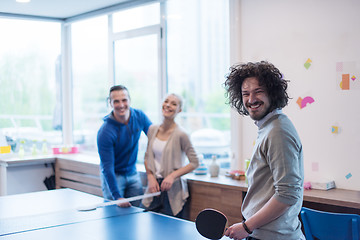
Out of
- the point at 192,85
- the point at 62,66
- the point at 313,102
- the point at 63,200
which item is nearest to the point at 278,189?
the point at 313,102

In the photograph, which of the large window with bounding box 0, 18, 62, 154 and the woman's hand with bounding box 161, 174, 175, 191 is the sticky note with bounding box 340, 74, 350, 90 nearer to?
the woman's hand with bounding box 161, 174, 175, 191

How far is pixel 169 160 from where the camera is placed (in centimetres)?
324

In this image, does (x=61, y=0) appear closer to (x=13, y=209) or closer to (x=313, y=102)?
(x=13, y=209)

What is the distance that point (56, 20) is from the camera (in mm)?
5512

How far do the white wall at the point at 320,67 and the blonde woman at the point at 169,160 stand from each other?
2.73 feet

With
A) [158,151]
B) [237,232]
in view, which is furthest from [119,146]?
[237,232]

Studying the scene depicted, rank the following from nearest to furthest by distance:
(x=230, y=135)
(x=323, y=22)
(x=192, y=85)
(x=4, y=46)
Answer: (x=323, y=22) < (x=230, y=135) < (x=192, y=85) < (x=4, y=46)

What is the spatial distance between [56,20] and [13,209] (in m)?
3.30

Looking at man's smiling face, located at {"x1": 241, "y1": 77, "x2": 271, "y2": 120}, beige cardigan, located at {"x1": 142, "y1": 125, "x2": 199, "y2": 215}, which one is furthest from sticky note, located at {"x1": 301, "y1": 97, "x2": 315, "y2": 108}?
man's smiling face, located at {"x1": 241, "y1": 77, "x2": 271, "y2": 120}

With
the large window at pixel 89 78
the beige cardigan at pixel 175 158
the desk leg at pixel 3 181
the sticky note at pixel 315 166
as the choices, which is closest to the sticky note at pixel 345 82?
the sticky note at pixel 315 166

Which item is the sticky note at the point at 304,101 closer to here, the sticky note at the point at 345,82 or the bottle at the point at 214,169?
the sticky note at the point at 345,82

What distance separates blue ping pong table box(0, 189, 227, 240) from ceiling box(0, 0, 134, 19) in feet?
7.97

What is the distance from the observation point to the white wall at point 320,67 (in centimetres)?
293

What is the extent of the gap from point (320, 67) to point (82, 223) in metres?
1.96
